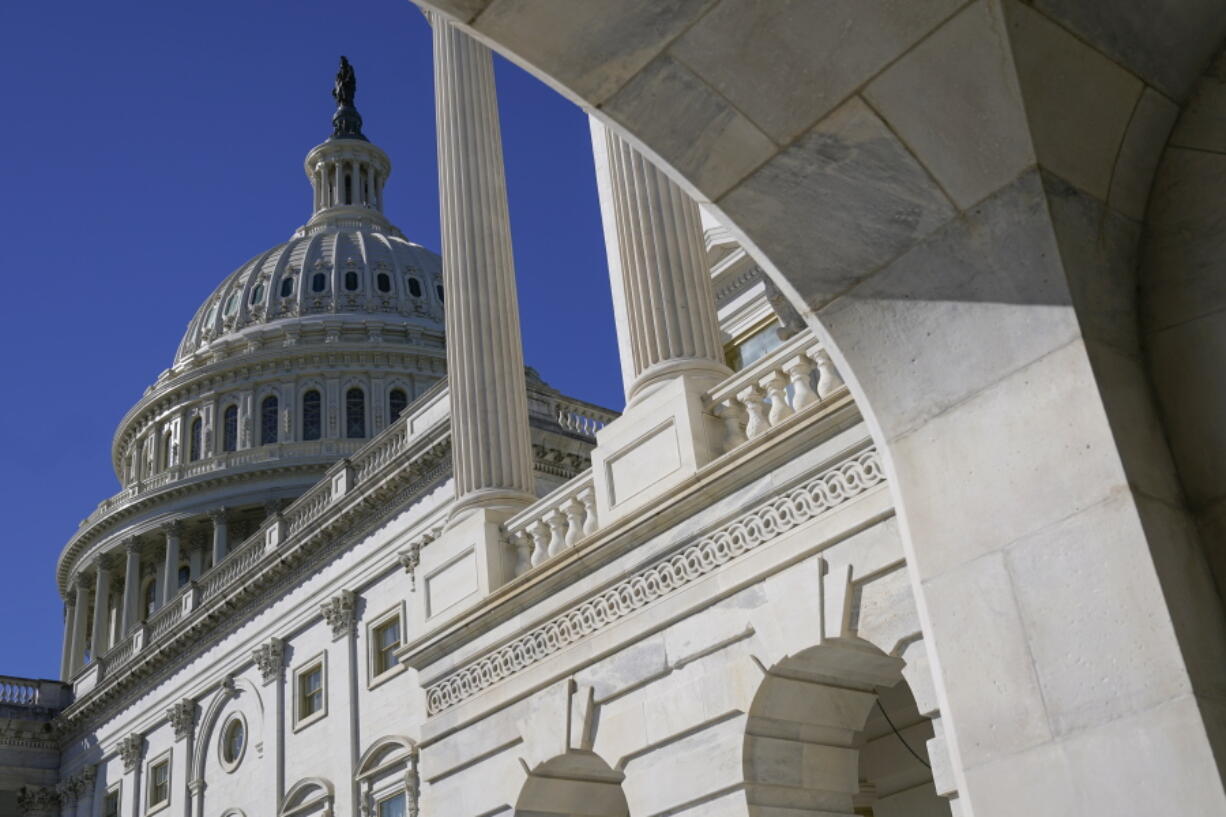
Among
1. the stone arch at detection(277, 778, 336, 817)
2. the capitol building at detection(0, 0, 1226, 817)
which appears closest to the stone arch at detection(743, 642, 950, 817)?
the capitol building at detection(0, 0, 1226, 817)

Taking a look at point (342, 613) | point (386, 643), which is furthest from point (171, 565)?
point (386, 643)

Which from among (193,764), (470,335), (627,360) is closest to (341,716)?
(193,764)

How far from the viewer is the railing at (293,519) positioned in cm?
3944

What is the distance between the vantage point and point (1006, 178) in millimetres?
5465

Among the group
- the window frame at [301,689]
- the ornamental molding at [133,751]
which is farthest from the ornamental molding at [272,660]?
the ornamental molding at [133,751]

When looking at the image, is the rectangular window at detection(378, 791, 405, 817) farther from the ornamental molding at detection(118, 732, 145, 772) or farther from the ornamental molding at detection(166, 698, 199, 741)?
the ornamental molding at detection(118, 732, 145, 772)

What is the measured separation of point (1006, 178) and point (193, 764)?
44.9m

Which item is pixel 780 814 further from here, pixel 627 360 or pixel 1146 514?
pixel 1146 514

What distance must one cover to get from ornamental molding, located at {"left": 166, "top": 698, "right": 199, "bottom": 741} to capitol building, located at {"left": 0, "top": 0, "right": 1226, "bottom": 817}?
101 ft

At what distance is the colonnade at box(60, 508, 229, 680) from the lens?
238 ft

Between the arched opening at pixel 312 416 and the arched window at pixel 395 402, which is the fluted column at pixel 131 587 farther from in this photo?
the arched window at pixel 395 402

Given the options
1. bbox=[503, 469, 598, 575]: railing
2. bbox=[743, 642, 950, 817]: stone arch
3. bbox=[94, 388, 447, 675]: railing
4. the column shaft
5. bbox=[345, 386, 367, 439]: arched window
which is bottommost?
bbox=[743, 642, 950, 817]: stone arch

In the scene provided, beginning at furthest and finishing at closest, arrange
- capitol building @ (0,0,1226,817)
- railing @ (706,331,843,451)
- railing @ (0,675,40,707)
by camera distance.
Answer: railing @ (0,675,40,707)
railing @ (706,331,843,451)
capitol building @ (0,0,1226,817)

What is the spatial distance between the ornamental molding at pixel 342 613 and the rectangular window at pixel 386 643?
138cm
